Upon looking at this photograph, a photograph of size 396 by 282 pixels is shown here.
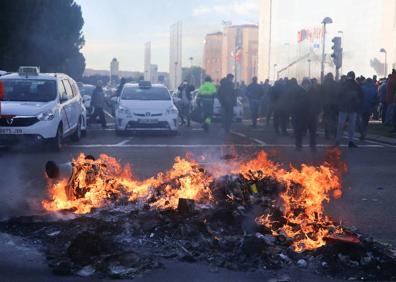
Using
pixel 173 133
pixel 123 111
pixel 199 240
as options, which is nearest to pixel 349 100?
pixel 173 133

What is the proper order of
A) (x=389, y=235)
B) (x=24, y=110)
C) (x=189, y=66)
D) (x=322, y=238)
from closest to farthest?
(x=322, y=238) < (x=389, y=235) < (x=189, y=66) < (x=24, y=110)

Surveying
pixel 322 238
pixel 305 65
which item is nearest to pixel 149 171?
pixel 322 238

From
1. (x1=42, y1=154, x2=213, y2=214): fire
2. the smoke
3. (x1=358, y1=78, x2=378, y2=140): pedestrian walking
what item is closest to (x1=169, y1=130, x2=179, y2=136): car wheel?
(x1=358, y1=78, x2=378, y2=140): pedestrian walking

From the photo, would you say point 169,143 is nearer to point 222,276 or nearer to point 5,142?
point 5,142

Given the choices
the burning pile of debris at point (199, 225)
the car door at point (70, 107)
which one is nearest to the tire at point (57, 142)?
the car door at point (70, 107)

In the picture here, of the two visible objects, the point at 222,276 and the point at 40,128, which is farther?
the point at 40,128

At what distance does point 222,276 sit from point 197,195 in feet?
5.67

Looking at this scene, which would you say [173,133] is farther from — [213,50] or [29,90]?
[213,50]

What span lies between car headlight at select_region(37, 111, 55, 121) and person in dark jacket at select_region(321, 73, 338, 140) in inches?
280

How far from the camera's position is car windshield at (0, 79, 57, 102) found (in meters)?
14.3

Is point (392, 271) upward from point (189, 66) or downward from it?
downward

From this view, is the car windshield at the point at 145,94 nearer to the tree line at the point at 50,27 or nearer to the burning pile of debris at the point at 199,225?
the tree line at the point at 50,27

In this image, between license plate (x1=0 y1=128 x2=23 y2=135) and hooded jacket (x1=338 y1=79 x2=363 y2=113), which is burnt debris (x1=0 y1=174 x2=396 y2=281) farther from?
hooded jacket (x1=338 y1=79 x2=363 y2=113)

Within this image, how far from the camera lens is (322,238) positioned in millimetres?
5930
